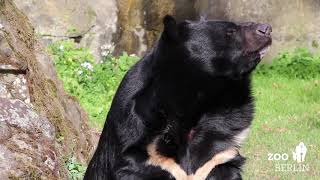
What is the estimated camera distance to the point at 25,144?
4637 mm

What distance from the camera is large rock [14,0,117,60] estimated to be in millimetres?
10492

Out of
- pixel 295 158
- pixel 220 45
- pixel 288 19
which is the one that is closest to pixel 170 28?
pixel 220 45

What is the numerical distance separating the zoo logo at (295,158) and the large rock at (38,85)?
177 centimetres

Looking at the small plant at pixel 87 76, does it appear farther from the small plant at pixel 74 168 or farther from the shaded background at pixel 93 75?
the small plant at pixel 74 168

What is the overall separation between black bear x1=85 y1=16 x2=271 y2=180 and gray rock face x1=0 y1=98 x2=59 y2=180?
1129 mm

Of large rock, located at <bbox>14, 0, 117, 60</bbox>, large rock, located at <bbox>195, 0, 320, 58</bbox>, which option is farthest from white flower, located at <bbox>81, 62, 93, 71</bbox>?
large rock, located at <bbox>195, 0, 320, 58</bbox>

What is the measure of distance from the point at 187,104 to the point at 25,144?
159cm

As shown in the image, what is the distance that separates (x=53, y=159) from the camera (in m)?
4.75

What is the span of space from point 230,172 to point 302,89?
6737mm

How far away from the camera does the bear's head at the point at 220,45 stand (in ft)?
11.1

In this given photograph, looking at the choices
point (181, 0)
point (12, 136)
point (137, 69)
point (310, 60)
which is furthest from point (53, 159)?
point (181, 0)

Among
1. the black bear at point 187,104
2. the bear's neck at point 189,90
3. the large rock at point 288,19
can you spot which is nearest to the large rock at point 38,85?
the black bear at point 187,104

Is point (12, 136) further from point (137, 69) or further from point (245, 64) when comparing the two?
point (245, 64)

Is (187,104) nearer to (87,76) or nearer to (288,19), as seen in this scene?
(87,76)
